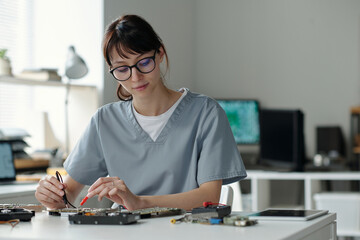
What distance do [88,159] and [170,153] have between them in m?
0.29

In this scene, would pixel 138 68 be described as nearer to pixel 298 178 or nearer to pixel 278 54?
pixel 298 178

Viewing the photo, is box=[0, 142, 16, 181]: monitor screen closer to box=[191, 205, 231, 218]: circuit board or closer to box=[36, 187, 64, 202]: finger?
box=[36, 187, 64, 202]: finger

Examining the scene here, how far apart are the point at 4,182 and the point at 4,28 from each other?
159 cm

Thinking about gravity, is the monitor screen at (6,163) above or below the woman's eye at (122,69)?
below

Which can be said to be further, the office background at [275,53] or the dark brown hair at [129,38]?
the office background at [275,53]

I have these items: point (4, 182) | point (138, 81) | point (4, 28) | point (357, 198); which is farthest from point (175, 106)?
point (4, 28)

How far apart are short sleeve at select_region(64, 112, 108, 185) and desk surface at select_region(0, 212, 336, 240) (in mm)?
532

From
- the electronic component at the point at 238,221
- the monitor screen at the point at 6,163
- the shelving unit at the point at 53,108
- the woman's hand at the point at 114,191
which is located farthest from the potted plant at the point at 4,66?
the electronic component at the point at 238,221

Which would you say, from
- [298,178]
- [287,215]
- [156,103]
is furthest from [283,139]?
[287,215]

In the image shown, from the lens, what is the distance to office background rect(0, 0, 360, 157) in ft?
18.1

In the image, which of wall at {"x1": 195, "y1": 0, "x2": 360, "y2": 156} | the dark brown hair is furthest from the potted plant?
wall at {"x1": 195, "y1": 0, "x2": 360, "y2": 156}

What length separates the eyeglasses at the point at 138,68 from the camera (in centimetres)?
164

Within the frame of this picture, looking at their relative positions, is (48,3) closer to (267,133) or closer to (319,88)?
(267,133)

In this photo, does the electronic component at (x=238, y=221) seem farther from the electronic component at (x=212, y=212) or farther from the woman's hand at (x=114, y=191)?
the woman's hand at (x=114, y=191)
